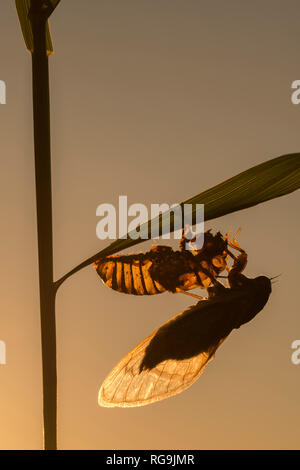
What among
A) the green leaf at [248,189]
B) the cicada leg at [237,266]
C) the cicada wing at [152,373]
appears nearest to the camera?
the green leaf at [248,189]

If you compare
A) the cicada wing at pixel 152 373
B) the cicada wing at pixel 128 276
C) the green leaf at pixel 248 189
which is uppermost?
the green leaf at pixel 248 189

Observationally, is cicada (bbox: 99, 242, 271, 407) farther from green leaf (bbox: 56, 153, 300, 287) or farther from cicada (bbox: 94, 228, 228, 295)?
green leaf (bbox: 56, 153, 300, 287)

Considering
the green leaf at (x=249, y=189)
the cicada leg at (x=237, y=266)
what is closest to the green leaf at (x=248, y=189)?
the green leaf at (x=249, y=189)

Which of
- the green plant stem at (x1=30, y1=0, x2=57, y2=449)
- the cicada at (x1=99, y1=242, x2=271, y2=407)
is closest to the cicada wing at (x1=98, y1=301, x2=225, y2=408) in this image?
the cicada at (x1=99, y1=242, x2=271, y2=407)

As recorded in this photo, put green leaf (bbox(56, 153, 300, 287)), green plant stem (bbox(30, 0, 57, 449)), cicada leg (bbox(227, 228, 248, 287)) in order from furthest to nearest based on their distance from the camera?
cicada leg (bbox(227, 228, 248, 287))
green leaf (bbox(56, 153, 300, 287))
green plant stem (bbox(30, 0, 57, 449))

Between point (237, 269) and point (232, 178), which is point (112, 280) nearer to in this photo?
point (237, 269)

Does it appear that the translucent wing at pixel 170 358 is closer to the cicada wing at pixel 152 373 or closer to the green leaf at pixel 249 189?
the cicada wing at pixel 152 373

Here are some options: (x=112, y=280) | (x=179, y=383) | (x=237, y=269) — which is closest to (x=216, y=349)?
(x=179, y=383)
